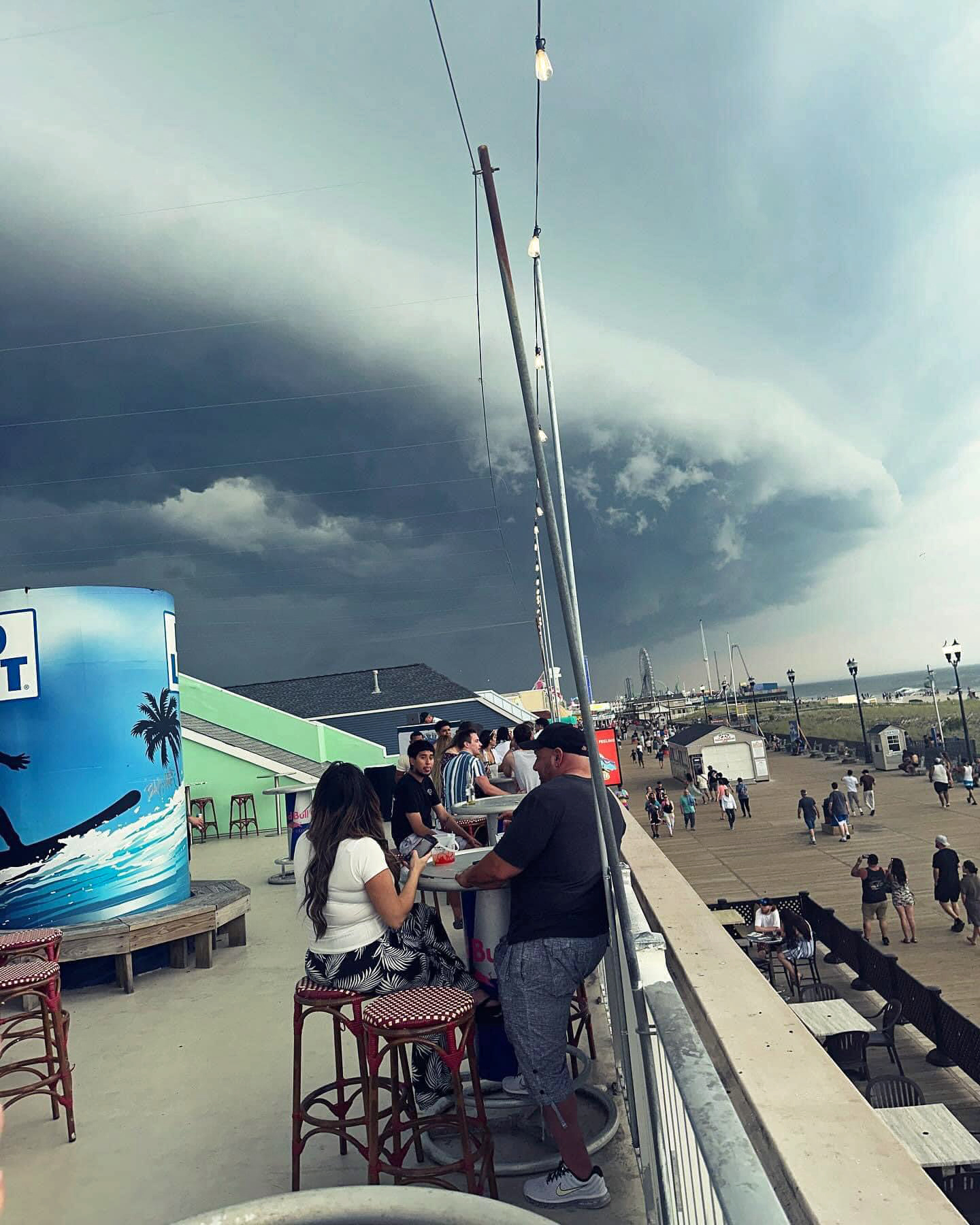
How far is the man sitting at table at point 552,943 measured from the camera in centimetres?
321

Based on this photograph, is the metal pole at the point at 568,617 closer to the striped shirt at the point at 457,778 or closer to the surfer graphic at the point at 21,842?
the striped shirt at the point at 457,778

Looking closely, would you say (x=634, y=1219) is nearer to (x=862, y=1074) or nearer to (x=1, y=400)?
(x=862, y=1074)

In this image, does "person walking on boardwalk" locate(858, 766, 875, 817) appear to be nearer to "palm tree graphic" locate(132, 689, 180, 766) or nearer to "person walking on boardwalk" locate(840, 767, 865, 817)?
"person walking on boardwalk" locate(840, 767, 865, 817)

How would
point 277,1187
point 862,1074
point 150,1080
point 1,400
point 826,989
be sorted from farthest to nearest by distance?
point 1,400 → point 826,989 → point 862,1074 → point 150,1080 → point 277,1187

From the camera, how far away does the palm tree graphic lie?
762 centimetres

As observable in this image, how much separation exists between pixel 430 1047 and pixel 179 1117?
2.01 meters

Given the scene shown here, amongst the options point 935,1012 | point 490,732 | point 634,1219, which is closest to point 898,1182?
point 634,1219

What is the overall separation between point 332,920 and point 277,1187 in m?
1.12

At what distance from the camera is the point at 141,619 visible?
25.4 feet

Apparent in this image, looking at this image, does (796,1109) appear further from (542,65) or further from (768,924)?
(768,924)

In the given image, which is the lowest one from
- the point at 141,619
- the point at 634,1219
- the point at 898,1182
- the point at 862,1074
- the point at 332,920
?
the point at 862,1074

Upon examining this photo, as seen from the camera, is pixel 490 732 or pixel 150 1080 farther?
pixel 490 732

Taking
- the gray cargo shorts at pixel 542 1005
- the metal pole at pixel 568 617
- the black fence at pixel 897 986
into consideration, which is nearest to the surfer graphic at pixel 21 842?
the gray cargo shorts at pixel 542 1005

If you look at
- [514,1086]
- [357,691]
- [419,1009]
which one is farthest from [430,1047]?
[357,691]
